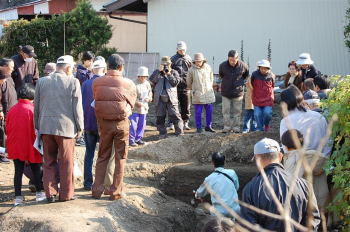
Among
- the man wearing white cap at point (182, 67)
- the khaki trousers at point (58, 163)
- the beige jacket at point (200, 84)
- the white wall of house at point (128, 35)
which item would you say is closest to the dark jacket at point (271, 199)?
the khaki trousers at point (58, 163)

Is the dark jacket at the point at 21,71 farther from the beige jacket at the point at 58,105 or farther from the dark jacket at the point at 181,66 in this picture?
the beige jacket at the point at 58,105

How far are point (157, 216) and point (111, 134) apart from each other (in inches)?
64.8

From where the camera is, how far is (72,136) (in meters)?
7.84

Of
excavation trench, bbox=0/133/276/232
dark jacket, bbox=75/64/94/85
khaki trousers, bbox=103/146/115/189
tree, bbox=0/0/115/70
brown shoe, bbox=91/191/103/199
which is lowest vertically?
excavation trench, bbox=0/133/276/232

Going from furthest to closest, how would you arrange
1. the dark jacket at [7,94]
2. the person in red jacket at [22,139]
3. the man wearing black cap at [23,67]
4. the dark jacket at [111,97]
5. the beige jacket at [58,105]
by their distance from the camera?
the man wearing black cap at [23,67], the dark jacket at [7,94], the person in red jacket at [22,139], the dark jacket at [111,97], the beige jacket at [58,105]

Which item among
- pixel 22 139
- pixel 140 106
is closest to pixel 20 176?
pixel 22 139

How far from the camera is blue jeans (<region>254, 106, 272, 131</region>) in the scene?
1171 centimetres

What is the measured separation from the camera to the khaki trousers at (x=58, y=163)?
7797mm

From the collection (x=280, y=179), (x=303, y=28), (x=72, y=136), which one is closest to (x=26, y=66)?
(x=72, y=136)

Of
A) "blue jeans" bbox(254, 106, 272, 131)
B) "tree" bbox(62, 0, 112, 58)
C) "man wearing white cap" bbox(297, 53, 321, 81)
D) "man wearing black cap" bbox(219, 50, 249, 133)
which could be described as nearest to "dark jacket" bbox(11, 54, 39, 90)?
"man wearing black cap" bbox(219, 50, 249, 133)

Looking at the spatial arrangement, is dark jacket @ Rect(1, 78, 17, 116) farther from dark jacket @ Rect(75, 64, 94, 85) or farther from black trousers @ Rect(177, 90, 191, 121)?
black trousers @ Rect(177, 90, 191, 121)

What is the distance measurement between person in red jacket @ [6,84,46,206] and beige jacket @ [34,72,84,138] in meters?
0.37

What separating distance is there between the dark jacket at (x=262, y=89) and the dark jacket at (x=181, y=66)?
156cm

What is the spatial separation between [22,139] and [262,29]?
34.7ft
